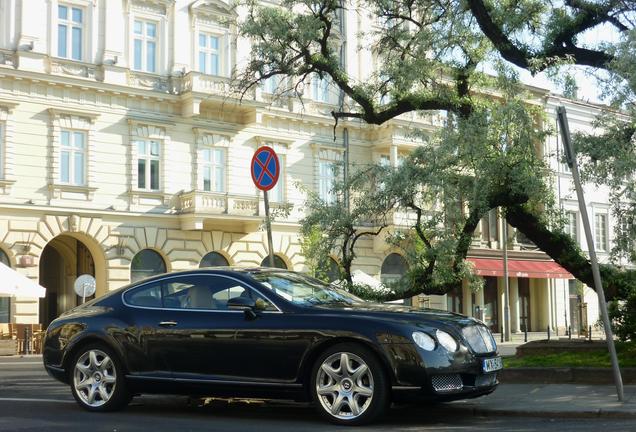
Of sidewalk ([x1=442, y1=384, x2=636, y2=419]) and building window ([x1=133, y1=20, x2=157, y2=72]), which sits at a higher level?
building window ([x1=133, y1=20, x2=157, y2=72])

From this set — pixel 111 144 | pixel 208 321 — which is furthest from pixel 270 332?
pixel 111 144

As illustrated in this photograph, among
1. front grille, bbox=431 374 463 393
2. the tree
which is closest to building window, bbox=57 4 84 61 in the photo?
the tree

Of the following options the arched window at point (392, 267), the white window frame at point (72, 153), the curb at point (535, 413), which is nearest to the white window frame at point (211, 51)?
the white window frame at point (72, 153)

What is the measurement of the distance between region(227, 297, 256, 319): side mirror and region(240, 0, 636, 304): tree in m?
6.67

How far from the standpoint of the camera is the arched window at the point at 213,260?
118 feet

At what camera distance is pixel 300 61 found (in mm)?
18516

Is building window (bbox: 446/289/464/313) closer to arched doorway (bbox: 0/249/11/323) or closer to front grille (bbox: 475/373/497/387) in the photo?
arched doorway (bbox: 0/249/11/323)

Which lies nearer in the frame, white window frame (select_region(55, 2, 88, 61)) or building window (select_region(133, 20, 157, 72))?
white window frame (select_region(55, 2, 88, 61))

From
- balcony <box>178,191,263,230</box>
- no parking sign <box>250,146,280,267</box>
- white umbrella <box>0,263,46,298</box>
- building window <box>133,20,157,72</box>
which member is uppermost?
building window <box>133,20,157,72</box>

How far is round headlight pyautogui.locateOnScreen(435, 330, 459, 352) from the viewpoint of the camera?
28.1ft

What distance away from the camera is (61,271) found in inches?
1410

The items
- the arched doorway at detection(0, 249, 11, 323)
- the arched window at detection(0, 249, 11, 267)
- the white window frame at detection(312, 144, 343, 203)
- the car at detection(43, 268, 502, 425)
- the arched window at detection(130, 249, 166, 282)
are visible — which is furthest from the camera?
the white window frame at detection(312, 144, 343, 203)

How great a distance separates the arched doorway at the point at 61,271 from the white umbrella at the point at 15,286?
7.14 metres

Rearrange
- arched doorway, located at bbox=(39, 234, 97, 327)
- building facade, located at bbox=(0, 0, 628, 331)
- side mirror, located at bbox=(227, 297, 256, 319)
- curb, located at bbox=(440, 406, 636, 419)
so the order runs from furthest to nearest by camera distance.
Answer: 1. arched doorway, located at bbox=(39, 234, 97, 327)
2. building facade, located at bbox=(0, 0, 628, 331)
3. curb, located at bbox=(440, 406, 636, 419)
4. side mirror, located at bbox=(227, 297, 256, 319)
